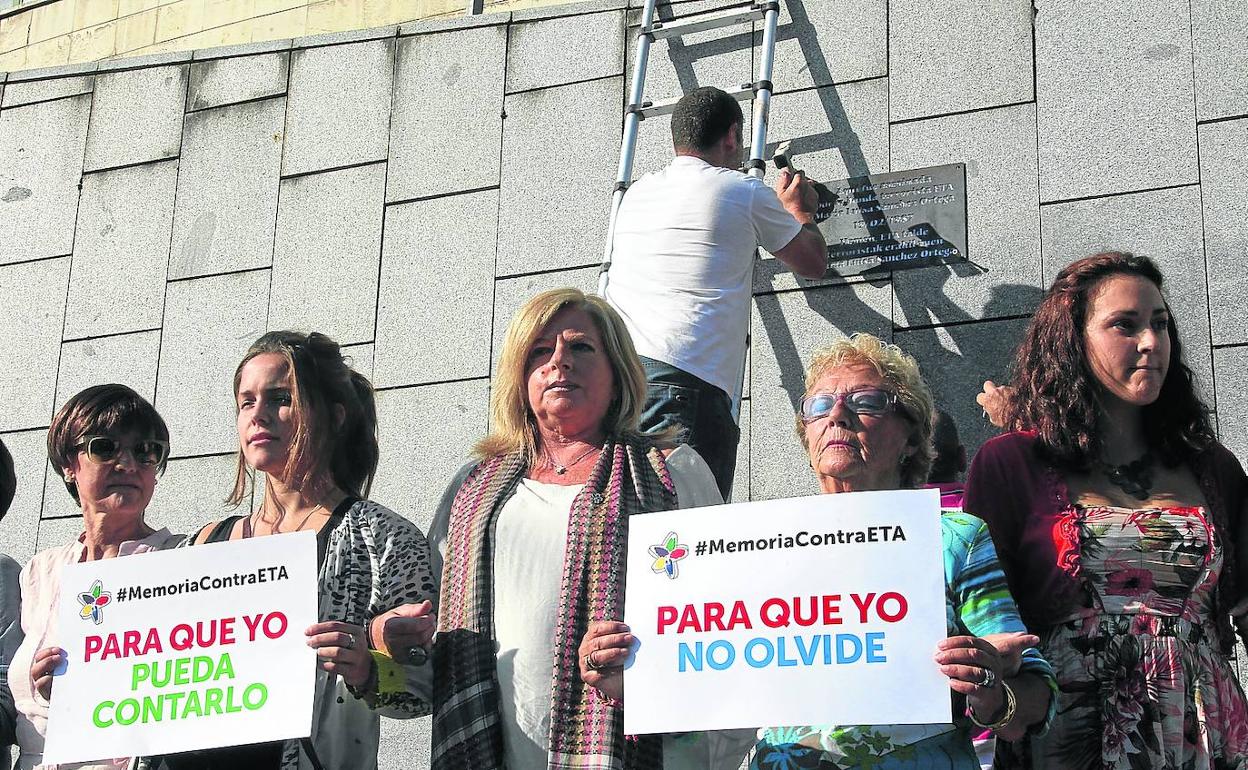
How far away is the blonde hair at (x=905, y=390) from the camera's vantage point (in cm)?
401

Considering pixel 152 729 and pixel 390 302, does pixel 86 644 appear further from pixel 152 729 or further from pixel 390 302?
pixel 390 302

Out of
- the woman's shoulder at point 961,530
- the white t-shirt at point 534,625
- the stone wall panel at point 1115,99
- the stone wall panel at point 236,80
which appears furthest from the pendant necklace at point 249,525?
the stone wall panel at point 236,80

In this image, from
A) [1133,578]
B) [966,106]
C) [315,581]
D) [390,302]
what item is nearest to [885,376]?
[1133,578]

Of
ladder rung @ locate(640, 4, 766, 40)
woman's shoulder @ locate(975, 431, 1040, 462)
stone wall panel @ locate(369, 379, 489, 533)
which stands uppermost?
ladder rung @ locate(640, 4, 766, 40)

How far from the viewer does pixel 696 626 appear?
11.8ft

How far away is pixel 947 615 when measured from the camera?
354 centimetres

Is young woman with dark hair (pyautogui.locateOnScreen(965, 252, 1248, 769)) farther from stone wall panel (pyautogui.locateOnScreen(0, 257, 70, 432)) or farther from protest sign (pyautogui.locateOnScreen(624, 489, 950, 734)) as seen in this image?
stone wall panel (pyautogui.locateOnScreen(0, 257, 70, 432))

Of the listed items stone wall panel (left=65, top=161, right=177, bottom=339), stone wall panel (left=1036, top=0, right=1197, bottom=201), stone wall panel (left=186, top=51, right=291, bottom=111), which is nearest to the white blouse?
stone wall panel (left=1036, top=0, right=1197, bottom=201)

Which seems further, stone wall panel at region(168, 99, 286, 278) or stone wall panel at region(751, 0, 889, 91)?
stone wall panel at region(168, 99, 286, 278)

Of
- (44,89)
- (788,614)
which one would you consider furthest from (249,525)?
(44,89)

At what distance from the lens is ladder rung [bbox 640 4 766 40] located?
7121mm

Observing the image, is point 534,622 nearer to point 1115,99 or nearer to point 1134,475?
point 1134,475

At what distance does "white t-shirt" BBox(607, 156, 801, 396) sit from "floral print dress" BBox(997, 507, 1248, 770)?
6.58 feet

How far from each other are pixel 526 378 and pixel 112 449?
1365 mm
